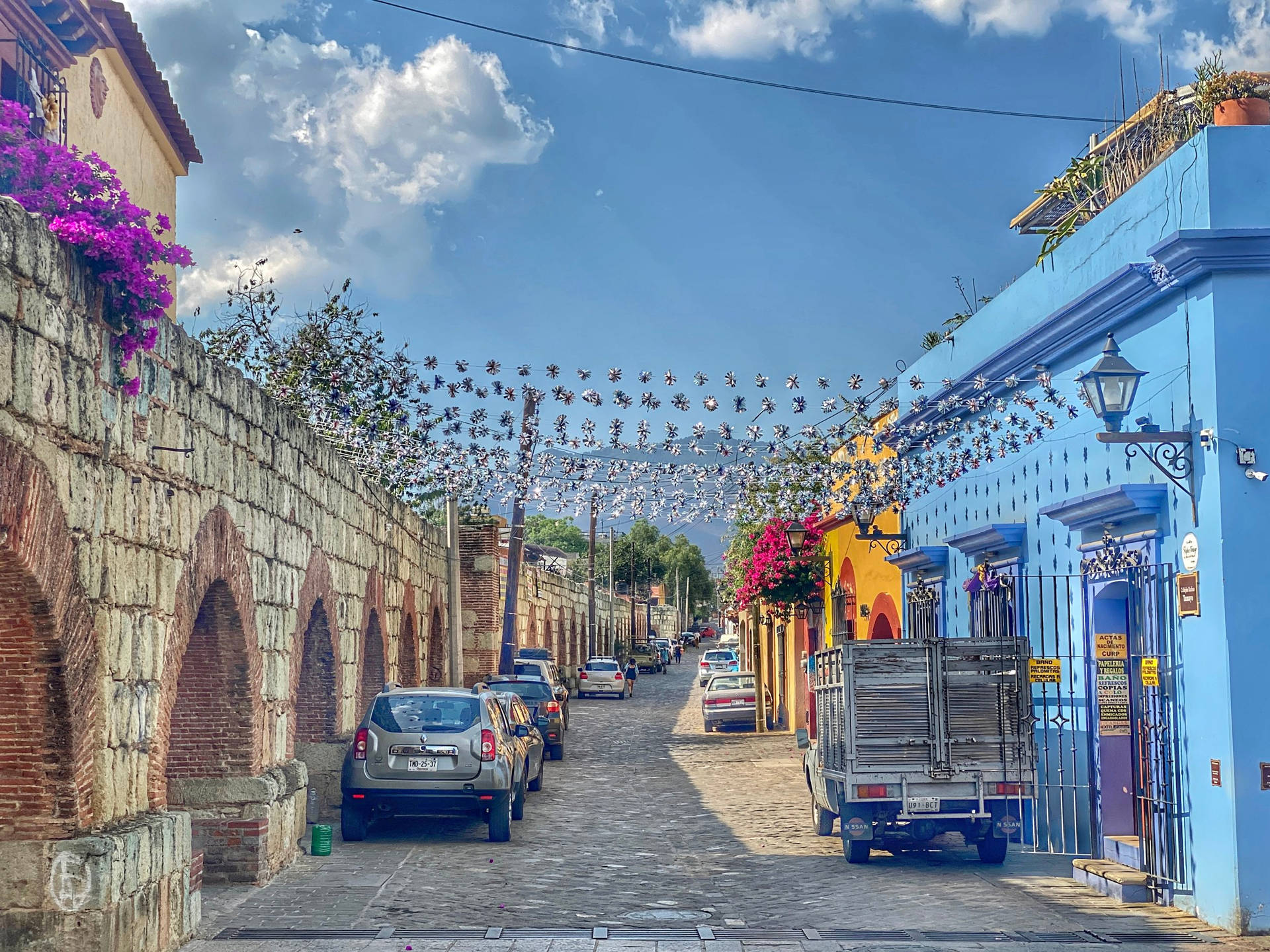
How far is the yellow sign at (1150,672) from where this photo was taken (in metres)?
10.3

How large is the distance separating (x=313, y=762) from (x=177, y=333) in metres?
6.75

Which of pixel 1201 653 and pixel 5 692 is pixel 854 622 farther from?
pixel 5 692

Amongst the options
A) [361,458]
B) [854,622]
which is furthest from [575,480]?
[854,622]

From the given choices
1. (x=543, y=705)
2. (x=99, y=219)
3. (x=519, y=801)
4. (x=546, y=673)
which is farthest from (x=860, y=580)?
(x=99, y=219)

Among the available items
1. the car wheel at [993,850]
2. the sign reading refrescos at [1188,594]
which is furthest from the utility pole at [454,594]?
the sign reading refrescos at [1188,594]

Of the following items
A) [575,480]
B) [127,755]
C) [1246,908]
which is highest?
[575,480]

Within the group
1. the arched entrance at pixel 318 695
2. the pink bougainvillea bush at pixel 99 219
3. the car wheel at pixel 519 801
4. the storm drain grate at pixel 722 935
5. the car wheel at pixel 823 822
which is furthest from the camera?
the arched entrance at pixel 318 695

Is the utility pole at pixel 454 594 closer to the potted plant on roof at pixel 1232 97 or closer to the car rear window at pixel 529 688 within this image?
the car rear window at pixel 529 688

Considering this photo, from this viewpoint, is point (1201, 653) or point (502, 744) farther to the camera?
Result: point (502, 744)

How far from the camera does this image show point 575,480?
14406 mm

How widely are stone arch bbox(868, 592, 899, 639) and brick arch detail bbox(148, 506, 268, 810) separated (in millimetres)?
11140

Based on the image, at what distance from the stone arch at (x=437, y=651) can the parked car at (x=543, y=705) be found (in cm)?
184

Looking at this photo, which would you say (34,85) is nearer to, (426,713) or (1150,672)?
(426,713)

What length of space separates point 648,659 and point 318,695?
Answer: 172 ft
